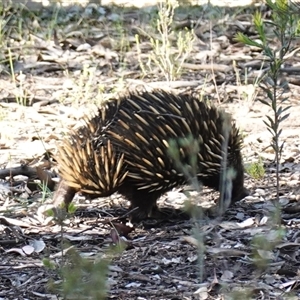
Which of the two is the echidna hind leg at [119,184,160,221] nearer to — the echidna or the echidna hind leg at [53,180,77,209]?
the echidna

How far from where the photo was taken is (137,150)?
3.96m

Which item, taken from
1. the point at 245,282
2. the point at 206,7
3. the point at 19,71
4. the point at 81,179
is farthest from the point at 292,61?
the point at 245,282

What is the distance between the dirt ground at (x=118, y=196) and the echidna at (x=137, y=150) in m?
0.18

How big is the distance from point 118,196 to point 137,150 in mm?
682

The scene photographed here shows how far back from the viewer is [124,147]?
3.94 meters

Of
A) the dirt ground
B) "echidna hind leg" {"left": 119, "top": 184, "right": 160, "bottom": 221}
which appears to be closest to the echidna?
"echidna hind leg" {"left": 119, "top": 184, "right": 160, "bottom": 221}

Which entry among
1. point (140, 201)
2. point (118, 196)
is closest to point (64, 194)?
→ point (140, 201)

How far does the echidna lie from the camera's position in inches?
153

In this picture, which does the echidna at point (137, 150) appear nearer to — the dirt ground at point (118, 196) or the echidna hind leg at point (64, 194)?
the echidna hind leg at point (64, 194)

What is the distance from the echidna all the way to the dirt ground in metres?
0.18

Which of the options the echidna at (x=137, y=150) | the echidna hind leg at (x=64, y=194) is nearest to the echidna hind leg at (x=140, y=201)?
the echidna at (x=137, y=150)

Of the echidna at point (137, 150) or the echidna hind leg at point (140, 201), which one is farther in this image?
the echidna hind leg at point (140, 201)

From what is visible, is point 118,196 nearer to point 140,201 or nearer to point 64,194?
point 140,201

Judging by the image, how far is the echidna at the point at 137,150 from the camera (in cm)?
390
